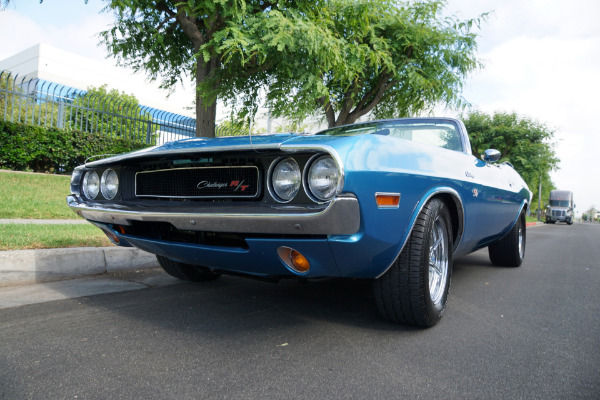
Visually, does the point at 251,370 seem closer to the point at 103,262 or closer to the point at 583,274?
the point at 103,262

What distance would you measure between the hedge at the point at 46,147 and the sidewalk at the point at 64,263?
256 inches

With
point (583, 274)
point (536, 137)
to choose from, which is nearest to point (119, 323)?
point (583, 274)

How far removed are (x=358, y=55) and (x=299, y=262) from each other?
6964mm

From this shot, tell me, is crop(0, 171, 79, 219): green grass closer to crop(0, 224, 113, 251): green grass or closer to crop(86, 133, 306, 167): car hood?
crop(0, 224, 113, 251): green grass

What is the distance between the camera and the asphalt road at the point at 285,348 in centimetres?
168

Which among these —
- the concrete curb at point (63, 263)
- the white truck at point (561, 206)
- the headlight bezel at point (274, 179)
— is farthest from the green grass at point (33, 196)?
the white truck at point (561, 206)

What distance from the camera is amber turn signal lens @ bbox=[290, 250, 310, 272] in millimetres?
2049

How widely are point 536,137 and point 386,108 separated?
1632cm

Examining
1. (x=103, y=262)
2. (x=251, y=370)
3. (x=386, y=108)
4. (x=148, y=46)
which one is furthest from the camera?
(x=386, y=108)

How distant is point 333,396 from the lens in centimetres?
161

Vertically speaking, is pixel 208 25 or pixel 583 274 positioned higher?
pixel 208 25

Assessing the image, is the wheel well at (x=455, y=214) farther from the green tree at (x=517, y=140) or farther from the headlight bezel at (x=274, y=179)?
the green tree at (x=517, y=140)

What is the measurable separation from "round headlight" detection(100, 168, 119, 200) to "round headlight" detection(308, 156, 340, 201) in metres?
1.47

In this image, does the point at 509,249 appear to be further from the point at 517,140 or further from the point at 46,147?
the point at 517,140
